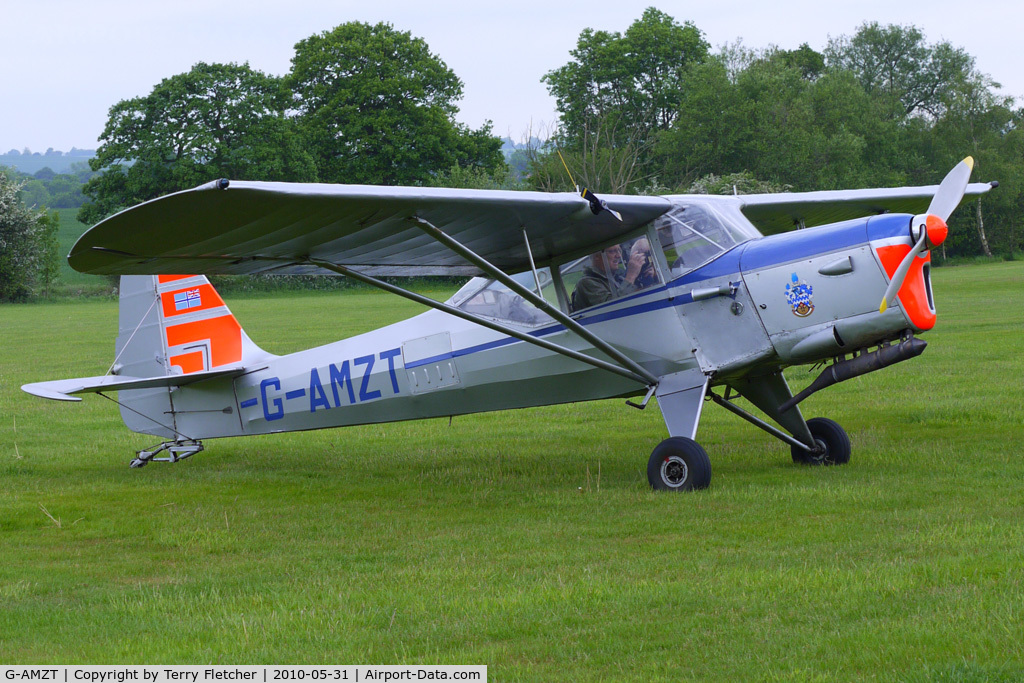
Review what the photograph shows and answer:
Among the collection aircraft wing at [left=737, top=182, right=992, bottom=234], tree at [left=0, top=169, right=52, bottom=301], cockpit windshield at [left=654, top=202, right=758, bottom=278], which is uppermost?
tree at [left=0, top=169, right=52, bottom=301]

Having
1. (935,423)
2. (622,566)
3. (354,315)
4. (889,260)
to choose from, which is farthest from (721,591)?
(354,315)

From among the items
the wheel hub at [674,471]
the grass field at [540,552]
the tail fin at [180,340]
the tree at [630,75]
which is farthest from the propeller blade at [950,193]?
the tree at [630,75]

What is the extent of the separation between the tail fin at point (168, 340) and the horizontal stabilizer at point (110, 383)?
0.14m

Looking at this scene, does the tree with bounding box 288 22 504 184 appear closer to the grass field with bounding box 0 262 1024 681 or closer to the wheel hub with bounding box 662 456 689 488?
the grass field with bounding box 0 262 1024 681

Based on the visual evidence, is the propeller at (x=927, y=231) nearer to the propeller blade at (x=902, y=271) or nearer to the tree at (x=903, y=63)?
the propeller blade at (x=902, y=271)

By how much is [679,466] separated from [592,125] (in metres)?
76.0

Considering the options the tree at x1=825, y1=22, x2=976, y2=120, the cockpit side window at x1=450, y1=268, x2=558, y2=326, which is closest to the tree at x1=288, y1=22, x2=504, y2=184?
the tree at x1=825, y1=22, x2=976, y2=120

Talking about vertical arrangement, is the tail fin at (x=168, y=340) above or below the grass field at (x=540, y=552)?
above

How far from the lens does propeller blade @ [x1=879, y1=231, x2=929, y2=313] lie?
767 centimetres

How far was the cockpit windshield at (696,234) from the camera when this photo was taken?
8.88m

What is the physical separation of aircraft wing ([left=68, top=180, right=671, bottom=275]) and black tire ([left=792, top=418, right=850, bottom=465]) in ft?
8.53

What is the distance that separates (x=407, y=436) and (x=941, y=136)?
70.7 meters

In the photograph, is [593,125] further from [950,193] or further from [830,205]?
[950,193]

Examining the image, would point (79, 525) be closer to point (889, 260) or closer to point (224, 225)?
point (224, 225)
